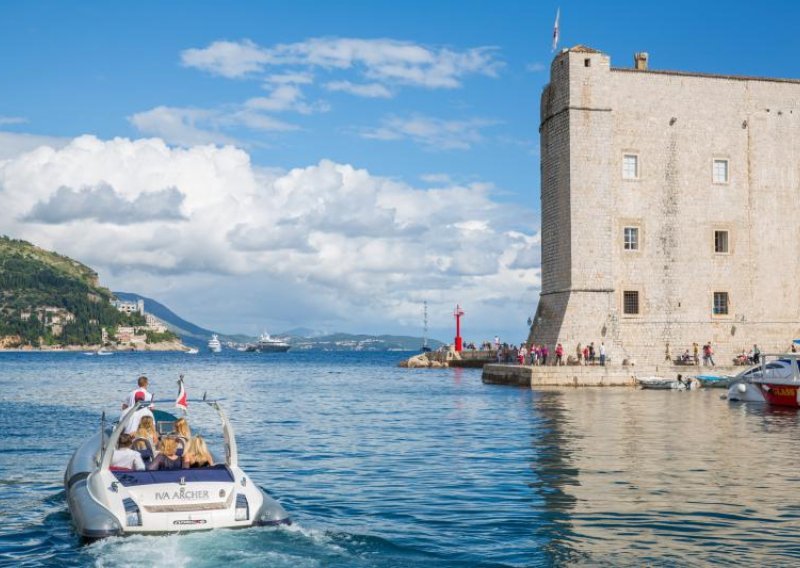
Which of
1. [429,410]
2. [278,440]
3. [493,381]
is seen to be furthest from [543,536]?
[493,381]

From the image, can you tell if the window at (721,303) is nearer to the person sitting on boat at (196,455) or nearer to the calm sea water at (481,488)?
the calm sea water at (481,488)

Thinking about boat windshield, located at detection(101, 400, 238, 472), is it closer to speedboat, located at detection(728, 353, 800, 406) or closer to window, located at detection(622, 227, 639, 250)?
speedboat, located at detection(728, 353, 800, 406)

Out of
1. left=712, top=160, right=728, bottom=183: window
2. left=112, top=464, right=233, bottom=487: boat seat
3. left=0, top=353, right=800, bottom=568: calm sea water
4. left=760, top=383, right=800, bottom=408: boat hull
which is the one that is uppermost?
left=712, top=160, right=728, bottom=183: window

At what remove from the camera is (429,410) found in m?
34.4

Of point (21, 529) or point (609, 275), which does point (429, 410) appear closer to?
point (609, 275)

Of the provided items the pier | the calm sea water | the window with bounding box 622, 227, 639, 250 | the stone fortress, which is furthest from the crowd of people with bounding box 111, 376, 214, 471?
the window with bounding box 622, 227, 639, 250

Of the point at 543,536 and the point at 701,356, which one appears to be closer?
the point at 543,536

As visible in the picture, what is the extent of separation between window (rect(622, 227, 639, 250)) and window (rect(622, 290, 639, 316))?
2.31 meters

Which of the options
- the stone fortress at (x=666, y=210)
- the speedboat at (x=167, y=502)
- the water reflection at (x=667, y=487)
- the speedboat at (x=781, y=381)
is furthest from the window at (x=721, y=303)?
the speedboat at (x=167, y=502)

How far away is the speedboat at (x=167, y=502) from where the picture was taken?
11.0 metres

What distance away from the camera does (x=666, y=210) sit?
47.2 m

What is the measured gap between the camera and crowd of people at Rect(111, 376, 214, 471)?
12164 millimetres

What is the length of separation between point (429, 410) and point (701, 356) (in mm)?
18941

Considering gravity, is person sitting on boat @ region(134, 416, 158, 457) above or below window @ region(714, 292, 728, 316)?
below
